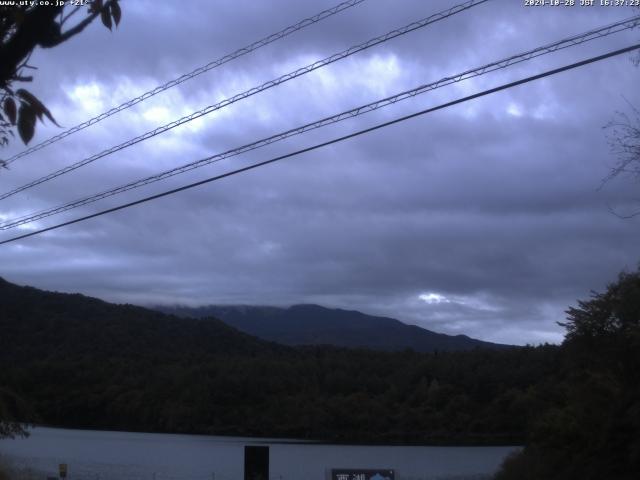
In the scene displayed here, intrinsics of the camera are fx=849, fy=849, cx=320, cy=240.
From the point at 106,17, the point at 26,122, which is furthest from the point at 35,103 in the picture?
the point at 106,17

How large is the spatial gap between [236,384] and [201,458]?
1932cm

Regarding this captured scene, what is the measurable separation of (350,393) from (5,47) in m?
61.7

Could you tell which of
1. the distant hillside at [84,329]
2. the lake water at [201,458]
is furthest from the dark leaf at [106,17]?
the distant hillside at [84,329]

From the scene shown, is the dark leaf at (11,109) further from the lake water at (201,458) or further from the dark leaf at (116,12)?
the lake water at (201,458)

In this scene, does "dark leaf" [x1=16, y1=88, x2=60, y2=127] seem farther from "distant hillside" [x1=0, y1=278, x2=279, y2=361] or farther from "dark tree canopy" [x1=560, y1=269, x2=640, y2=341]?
"distant hillside" [x1=0, y1=278, x2=279, y2=361]

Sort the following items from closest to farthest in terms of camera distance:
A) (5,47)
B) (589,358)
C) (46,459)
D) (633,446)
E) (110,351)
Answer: (5,47) < (633,446) < (589,358) < (46,459) < (110,351)

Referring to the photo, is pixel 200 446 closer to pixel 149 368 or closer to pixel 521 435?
pixel 149 368

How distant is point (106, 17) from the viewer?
5.21 m

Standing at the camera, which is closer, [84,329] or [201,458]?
[201,458]

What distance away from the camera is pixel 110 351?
204 ft

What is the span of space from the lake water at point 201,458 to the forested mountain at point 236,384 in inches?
109

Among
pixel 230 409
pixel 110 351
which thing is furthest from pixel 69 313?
pixel 230 409

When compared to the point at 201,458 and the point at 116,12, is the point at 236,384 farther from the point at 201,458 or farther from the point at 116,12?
the point at 116,12

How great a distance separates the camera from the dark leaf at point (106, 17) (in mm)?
5160
